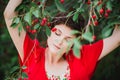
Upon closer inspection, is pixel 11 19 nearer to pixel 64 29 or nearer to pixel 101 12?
pixel 64 29

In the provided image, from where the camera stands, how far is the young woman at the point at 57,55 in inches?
136

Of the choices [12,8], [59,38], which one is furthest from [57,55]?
[12,8]

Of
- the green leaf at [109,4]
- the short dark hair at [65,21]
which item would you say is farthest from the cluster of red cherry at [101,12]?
the short dark hair at [65,21]

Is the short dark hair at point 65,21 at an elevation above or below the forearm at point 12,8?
below

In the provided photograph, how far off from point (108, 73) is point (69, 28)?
1472 millimetres

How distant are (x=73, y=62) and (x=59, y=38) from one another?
0.86 feet

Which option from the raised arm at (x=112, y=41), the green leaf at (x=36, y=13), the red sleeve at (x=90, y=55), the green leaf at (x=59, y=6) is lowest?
the red sleeve at (x=90, y=55)

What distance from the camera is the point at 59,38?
11.1ft

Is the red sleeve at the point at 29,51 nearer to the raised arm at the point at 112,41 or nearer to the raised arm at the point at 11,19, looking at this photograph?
the raised arm at the point at 11,19

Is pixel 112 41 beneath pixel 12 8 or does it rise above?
beneath

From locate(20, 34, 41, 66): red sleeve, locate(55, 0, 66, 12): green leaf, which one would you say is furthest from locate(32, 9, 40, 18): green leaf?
locate(20, 34, 41, 66): red sleeve

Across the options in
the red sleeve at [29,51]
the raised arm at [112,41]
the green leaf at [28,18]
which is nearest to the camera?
the green leaf at [28,18]

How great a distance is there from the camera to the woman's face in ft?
11.1

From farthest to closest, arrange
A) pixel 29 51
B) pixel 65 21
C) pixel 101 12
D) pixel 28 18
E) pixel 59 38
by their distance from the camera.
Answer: pixel 29 51 < pixel 65 21 < pixel 59 38 < pixel 101 12 < pixel 28 18
